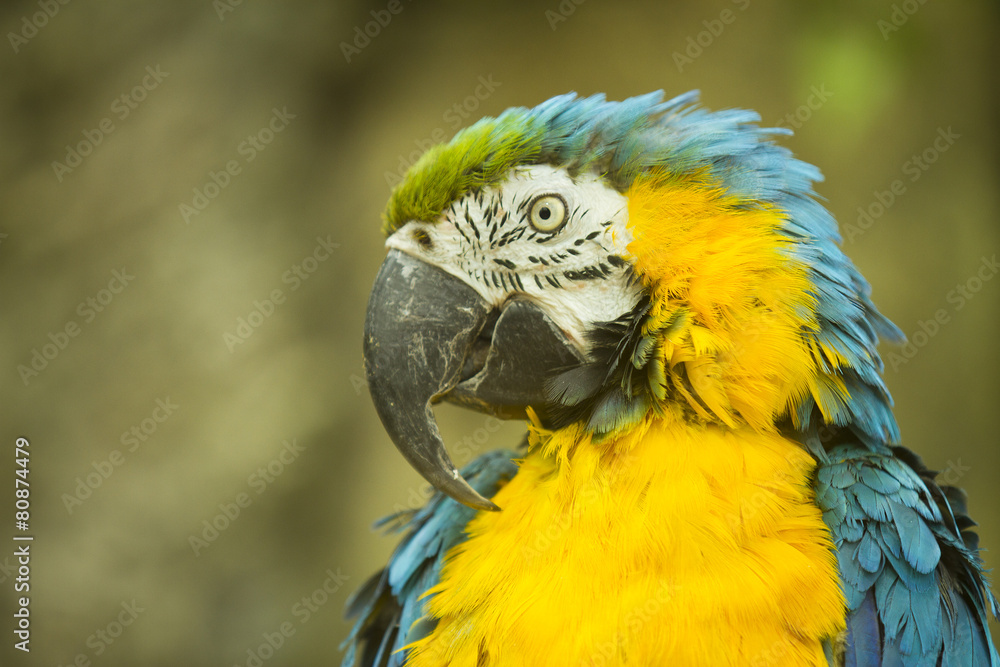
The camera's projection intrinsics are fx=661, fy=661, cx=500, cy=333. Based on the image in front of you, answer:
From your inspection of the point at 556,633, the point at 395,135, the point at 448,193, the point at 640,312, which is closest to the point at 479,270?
the point at 448,193

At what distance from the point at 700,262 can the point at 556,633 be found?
70 cm
